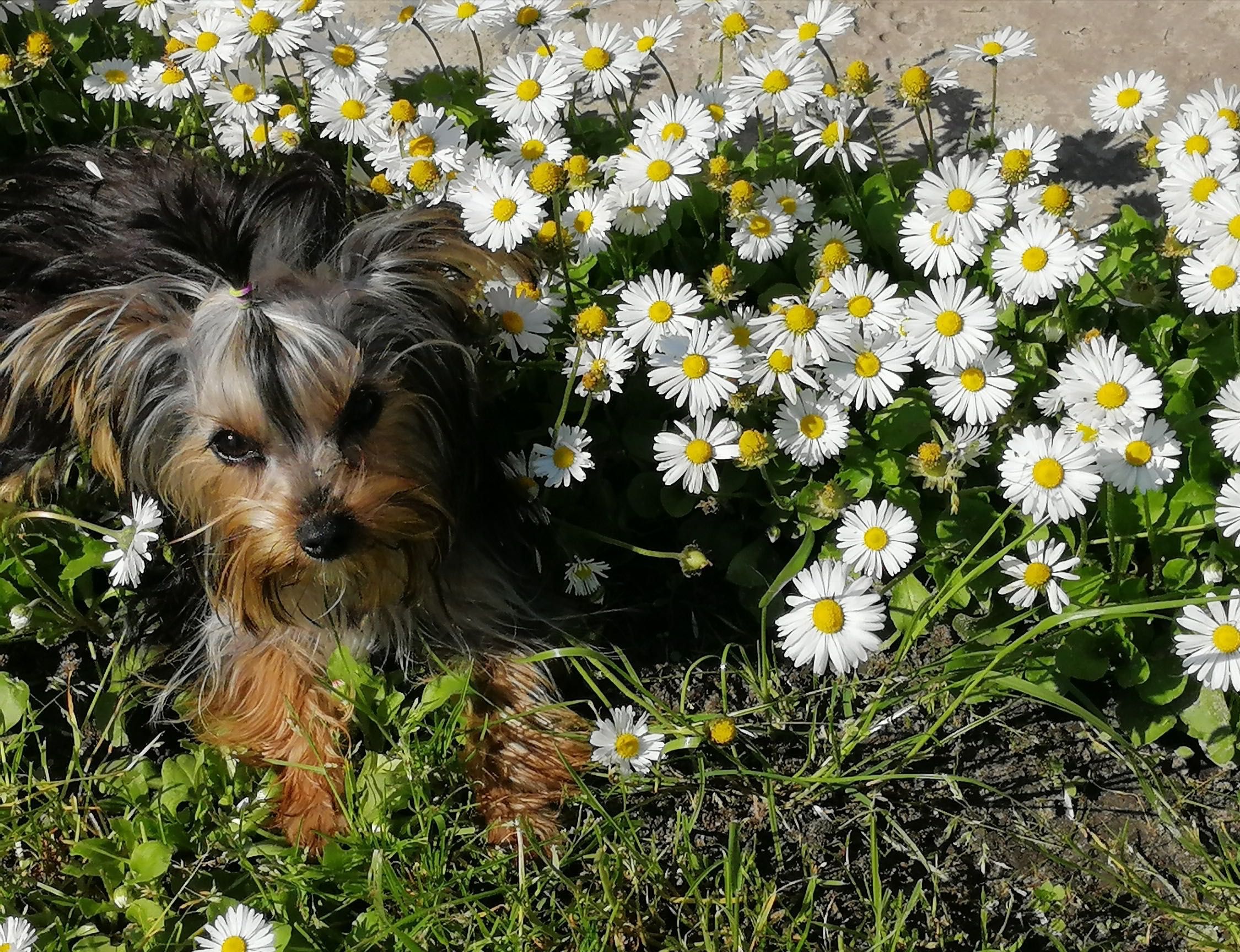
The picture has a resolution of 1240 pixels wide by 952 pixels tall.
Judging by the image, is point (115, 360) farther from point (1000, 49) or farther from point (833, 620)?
point (1000, 49)

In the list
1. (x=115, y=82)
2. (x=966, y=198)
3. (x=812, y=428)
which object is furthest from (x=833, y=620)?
(x=115, y=82)

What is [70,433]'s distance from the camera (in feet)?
10.7

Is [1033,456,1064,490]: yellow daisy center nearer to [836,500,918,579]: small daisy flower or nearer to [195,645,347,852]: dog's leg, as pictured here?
[836,500,918,579]: small daisy flower

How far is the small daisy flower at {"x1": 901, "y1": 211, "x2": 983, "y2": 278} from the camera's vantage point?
9.85 ft

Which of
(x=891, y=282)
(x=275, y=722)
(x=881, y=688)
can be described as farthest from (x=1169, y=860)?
(x=275, y=722)

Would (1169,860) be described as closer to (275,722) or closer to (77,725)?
(275,722)

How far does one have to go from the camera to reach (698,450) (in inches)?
118

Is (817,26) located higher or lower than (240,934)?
higher

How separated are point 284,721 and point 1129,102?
2.73m

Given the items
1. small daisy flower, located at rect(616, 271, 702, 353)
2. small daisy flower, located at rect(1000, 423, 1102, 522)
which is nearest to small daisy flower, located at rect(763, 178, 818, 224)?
small daisy flower, located at rect(616, 271, 702, 353)

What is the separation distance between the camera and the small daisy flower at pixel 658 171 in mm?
3135

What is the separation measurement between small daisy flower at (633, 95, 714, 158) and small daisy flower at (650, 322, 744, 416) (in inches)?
20.0

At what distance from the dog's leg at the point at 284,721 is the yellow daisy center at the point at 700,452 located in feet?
3.90

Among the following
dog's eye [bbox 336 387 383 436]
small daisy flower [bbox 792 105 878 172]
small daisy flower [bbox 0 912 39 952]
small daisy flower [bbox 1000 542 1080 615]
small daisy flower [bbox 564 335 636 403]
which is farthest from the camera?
small daisy flower [bbox 792 105 878 172]
